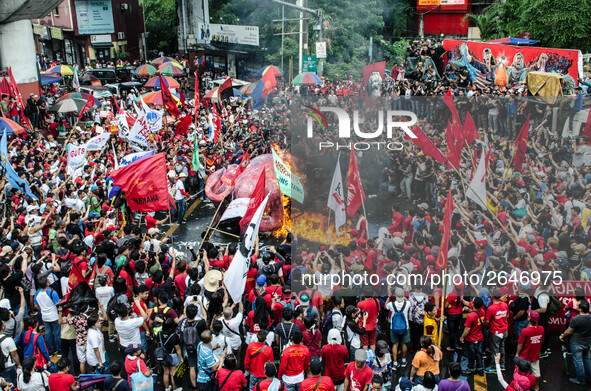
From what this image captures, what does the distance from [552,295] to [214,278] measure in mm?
4685

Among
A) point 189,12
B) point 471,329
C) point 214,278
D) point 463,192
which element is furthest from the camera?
point 189,12

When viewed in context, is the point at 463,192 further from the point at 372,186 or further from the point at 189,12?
the point at 189,12

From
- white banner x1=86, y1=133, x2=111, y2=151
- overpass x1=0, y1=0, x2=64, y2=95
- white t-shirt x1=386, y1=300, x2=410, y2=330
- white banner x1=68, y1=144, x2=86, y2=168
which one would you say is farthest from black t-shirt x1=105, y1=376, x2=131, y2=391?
overpass x1=0, y1=0, x2=64, y2=95

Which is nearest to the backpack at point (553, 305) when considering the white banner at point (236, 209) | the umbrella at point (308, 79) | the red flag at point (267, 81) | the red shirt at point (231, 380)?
the red shirt at point (231, 380)

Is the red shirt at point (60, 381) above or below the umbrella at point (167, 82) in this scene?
below

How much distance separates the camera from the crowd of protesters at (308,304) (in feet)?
21.0

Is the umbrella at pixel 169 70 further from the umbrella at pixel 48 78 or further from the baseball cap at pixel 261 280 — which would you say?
the baseball cap at pixel 261 280

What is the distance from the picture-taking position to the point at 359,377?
19.8 feet

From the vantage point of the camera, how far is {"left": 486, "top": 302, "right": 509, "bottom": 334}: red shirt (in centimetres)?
711

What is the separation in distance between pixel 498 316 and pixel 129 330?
4779 millimetres

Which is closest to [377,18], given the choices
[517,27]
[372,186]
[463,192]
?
[517,27]

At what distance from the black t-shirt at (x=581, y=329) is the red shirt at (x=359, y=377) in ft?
9.23

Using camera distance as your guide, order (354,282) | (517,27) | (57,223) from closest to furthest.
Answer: (354,282) < (57,223) < (517,27)

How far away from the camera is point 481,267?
8.32 metres
